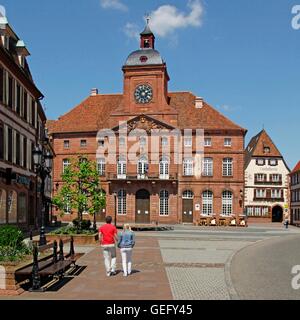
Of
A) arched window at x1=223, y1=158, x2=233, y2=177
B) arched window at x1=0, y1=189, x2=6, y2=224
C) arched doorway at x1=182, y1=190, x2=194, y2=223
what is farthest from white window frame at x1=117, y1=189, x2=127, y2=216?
arched window at x1=0, y1=189, x2=6, y2=224

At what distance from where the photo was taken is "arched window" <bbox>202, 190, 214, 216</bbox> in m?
60.2

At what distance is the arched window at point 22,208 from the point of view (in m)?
33.8

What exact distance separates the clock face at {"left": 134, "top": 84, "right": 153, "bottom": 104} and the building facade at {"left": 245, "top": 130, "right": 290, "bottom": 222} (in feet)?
69.2

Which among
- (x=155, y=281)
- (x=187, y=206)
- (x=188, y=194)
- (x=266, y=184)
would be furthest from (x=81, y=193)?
(x=266, y=184)

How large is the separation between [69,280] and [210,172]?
48387mm

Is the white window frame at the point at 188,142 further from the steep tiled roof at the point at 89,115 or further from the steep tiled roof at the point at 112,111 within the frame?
the steep tiled roof at the point at 89,115

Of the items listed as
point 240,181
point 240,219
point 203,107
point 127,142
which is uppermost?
point 203,107

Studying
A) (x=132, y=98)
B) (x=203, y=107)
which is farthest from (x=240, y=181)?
(x=132, y=98)

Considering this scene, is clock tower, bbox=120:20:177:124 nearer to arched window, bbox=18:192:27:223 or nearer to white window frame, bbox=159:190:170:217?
white window frame, bbox=159:190:170:217

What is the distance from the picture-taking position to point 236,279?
568 inches

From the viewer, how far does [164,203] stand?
198 ft

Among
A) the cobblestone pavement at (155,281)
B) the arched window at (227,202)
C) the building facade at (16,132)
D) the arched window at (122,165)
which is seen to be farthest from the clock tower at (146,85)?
the cobblestone pavement at (155,281)

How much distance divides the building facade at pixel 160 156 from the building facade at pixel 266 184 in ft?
45.0

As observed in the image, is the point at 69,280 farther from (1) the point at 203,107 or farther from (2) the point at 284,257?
(1) the point at 203,107
